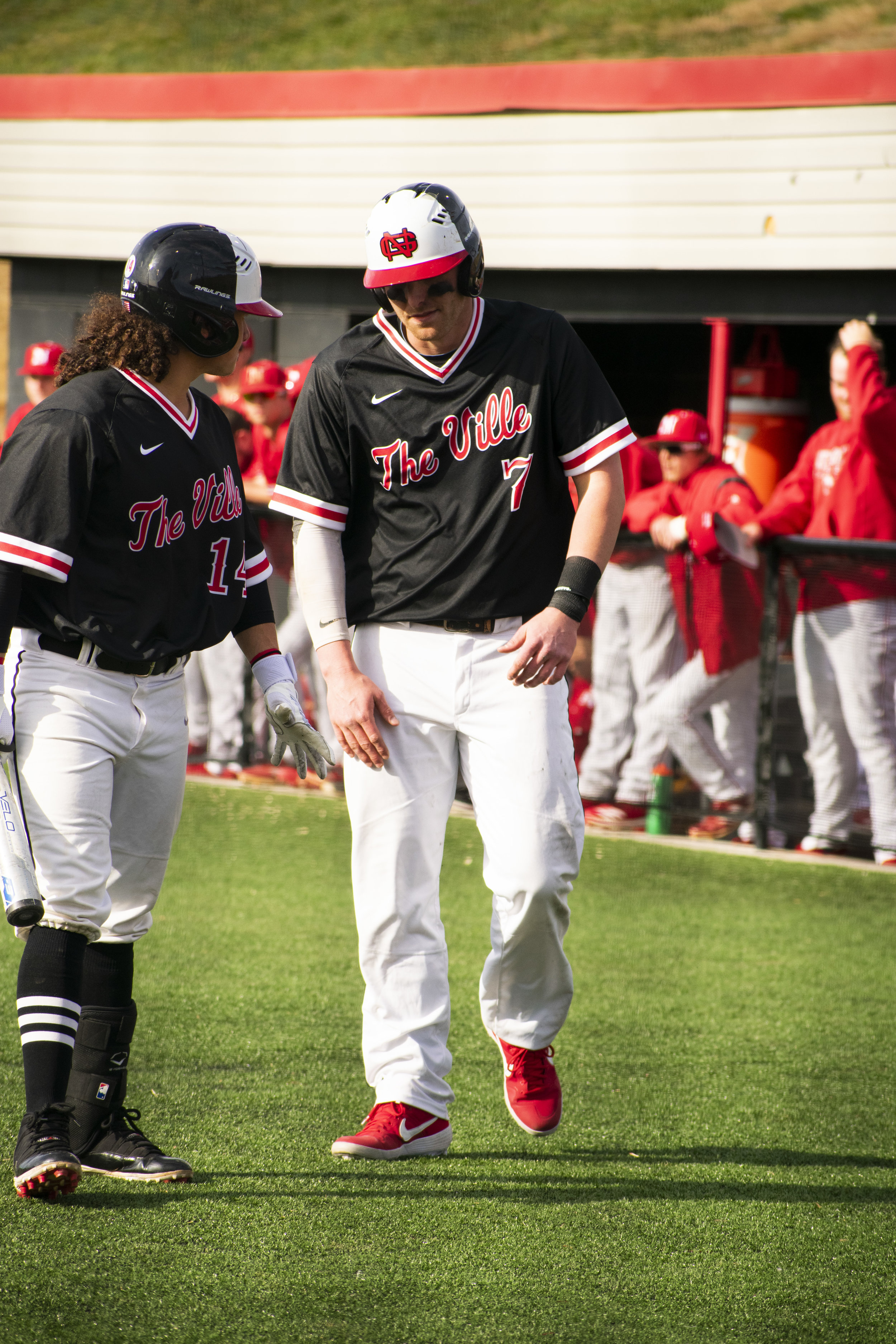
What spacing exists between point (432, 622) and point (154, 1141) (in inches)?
55.4

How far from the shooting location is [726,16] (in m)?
15.2

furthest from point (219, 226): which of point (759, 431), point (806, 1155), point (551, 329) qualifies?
point (806, 1155)

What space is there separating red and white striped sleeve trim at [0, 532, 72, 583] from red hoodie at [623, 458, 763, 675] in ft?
14.4

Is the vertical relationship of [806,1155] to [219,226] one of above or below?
below

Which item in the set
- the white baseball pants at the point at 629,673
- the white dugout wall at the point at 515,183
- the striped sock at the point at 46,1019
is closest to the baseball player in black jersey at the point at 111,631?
the striped sock at the point at 46,1019

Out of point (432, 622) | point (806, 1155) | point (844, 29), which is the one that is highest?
point (844, 29)

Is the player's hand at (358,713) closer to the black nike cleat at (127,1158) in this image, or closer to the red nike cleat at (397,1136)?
the red nike cleat at (397,1136)

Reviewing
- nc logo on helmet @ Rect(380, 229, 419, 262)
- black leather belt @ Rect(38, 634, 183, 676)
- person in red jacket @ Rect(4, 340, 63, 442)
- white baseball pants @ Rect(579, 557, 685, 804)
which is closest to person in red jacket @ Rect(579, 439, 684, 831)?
white baseball pants @ Rect(579, 557, 685, 804)

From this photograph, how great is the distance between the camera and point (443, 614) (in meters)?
3.43

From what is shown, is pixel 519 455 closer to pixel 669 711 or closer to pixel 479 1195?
pixel 479 1195

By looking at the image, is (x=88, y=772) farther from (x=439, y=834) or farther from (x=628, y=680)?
(x=628, y=680)

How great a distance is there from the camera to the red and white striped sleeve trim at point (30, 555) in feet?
9.65

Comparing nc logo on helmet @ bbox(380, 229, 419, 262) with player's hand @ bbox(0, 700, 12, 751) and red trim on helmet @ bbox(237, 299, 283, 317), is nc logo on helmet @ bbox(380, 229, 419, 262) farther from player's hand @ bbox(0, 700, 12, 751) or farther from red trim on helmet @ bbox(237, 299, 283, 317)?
player's hand @ bbox(0, 700, 12, 751)

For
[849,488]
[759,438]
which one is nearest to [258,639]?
[849,488]
